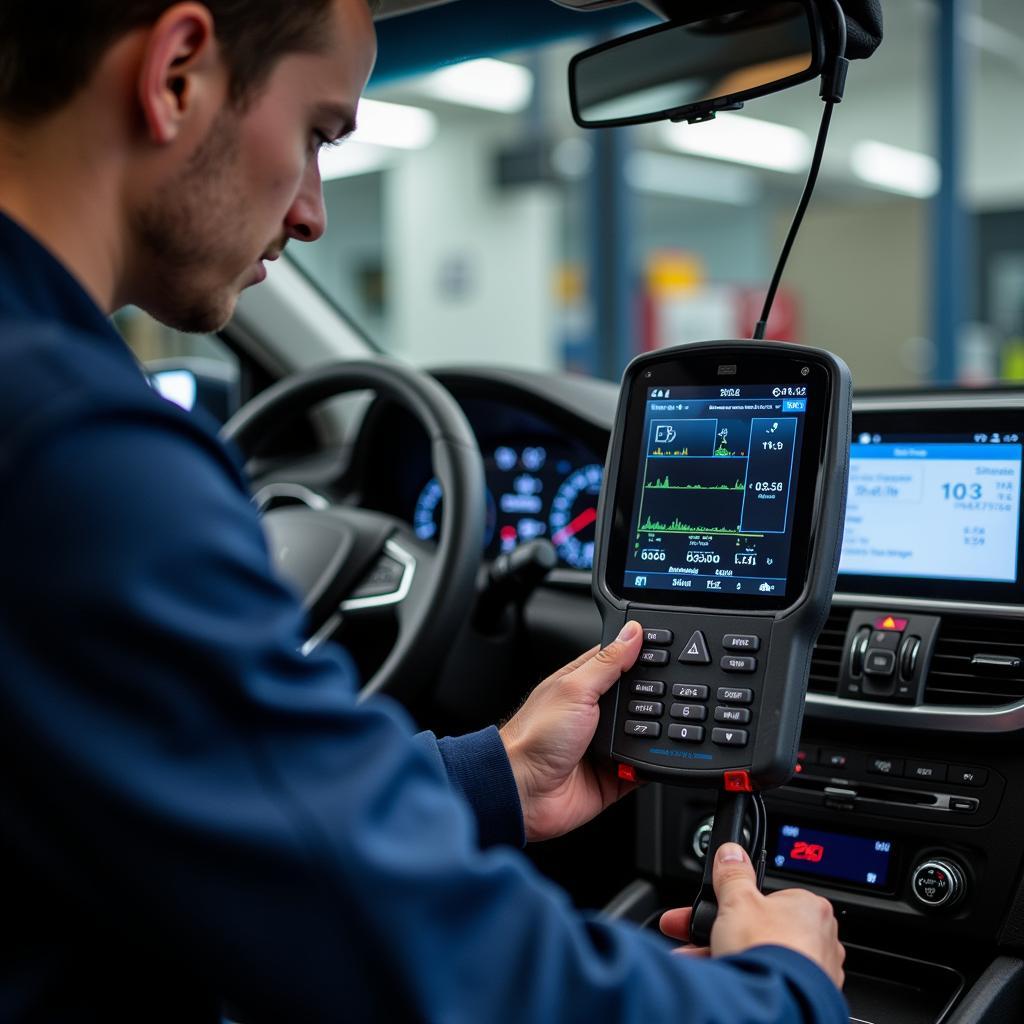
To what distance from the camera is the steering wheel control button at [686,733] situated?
0.83 metres

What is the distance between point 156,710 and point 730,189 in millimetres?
12692

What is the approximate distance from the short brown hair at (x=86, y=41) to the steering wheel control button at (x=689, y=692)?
1.53 ft

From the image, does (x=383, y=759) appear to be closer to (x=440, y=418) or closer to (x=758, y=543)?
(x=758, y=543)

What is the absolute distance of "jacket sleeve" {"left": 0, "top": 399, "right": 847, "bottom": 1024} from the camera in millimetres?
468

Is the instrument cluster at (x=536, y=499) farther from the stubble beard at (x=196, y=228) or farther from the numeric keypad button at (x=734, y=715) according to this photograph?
the stubble beard at (x=196, y=228)

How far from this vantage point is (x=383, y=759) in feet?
1.73

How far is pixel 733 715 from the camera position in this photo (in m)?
0.83

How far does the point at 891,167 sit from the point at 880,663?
1173 cm

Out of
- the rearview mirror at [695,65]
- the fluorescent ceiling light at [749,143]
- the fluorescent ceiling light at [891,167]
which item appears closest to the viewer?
the rearview mirror at [695,65]

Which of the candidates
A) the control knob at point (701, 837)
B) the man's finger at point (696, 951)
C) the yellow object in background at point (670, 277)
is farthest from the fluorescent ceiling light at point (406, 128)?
the man's finger at point (696, 951)

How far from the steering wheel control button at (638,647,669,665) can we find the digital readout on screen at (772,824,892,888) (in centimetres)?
37

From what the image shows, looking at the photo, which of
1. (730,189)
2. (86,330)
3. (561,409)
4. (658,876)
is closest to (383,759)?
(86,330)

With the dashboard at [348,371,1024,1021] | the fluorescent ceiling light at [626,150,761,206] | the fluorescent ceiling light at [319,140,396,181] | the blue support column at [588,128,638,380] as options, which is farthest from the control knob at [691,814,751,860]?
the fluorescent ceiling light at [626,150,761,206]

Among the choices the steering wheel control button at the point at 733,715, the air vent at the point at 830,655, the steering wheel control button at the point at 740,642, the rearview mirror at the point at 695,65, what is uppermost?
the rearview mirror at the point at 695,65
